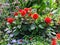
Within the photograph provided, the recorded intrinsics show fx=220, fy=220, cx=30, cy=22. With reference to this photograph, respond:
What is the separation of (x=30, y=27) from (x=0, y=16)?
3.13ft

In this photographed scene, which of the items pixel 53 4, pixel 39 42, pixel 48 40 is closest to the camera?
pixel 39 42

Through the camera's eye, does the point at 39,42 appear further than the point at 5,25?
No

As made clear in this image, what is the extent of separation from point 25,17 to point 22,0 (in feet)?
2.72

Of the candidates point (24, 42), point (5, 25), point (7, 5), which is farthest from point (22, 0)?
point (24, 42)

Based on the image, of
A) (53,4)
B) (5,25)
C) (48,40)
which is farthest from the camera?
(53,4)

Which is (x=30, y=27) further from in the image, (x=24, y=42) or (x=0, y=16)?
(x=0, y=16)

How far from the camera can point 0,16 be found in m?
4.94

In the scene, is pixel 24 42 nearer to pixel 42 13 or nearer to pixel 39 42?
pixel 39 42

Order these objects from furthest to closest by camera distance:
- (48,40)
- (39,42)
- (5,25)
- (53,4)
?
1. (53,4)
2. (5,25)
3. (48,40)
4. (39,42)

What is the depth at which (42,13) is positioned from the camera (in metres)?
4.80

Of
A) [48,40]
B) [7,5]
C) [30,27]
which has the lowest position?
[48,40]

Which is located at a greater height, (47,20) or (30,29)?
(47,20)

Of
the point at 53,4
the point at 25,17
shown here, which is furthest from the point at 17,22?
the point at 53,4

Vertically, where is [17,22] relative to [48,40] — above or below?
above
